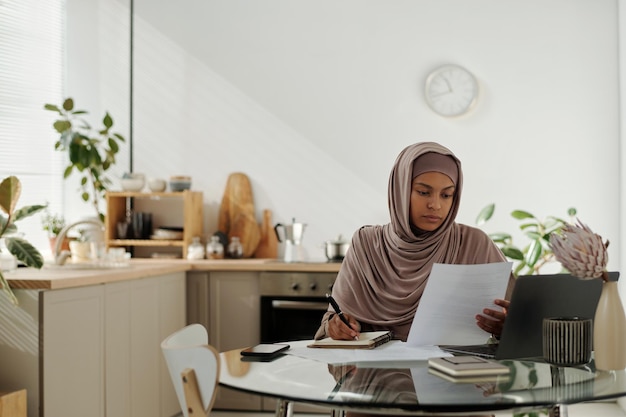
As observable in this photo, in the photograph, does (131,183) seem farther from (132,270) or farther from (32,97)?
(132,270)

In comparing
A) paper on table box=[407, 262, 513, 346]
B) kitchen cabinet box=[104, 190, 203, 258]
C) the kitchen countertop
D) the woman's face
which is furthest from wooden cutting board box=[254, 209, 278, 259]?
paper on table box=[407, 262, 513, 346]

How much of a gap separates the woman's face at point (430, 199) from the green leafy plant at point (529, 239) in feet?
7.18

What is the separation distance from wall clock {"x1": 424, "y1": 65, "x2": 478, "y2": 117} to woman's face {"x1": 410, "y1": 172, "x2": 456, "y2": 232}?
2586 mm

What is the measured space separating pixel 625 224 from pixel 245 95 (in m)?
2.49

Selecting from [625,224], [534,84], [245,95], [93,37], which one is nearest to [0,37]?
[93,37]

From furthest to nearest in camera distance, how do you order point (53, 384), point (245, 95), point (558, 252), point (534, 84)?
1. point (245, 95)
2. point (534, 84)
3. point (53, 384)
4. point (558, 252)

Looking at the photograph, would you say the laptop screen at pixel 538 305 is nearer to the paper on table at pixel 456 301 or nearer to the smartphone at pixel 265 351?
the paper on table at pixel 456 301

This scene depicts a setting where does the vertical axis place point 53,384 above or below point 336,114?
below

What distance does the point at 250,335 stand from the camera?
470 cm

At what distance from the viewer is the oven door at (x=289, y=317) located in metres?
4.61

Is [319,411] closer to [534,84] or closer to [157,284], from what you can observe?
[157,284]

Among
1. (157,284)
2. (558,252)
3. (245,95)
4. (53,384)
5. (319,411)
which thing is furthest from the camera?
(245,95)

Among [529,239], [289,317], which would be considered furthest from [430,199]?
[529,239]

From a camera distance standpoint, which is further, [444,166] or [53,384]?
[53,384]
